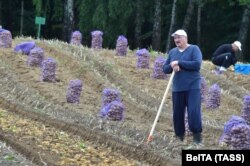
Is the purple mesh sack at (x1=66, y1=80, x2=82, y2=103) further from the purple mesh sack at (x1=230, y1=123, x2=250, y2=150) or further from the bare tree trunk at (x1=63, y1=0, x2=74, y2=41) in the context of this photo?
the bare tree trunk at (x1=63, y1=0, x2=74, y2=41)

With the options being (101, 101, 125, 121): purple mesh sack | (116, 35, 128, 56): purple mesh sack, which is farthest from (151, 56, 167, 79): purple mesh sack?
(101, 101, 125, 121): purple mesh sack

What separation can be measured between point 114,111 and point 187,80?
5.14 ft

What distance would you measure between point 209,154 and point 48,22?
3227cm

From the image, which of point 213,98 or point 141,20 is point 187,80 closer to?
point 213,98

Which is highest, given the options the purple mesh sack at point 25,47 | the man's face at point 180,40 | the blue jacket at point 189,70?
the man's face at point 180,40

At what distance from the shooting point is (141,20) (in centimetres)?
3169

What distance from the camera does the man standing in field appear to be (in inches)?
342

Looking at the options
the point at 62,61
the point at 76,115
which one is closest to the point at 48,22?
the point at 62,61

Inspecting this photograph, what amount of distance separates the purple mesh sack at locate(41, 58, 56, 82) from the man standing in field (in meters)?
4.12

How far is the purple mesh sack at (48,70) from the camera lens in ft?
40.8

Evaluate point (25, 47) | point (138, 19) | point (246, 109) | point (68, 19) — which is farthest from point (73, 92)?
point (138, 19)

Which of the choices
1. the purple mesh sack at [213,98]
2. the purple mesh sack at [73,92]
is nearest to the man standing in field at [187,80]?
the purple mesh sack at [73,92]

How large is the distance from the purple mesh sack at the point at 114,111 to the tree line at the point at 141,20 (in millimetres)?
17698

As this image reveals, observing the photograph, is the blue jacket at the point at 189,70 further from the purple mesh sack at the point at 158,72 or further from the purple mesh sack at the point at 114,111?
the purple mesh sack at the point at 158,72
